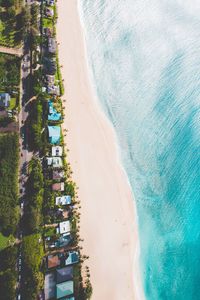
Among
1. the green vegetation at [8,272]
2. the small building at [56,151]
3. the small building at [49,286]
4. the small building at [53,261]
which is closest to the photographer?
the green vegetation at [8,272]

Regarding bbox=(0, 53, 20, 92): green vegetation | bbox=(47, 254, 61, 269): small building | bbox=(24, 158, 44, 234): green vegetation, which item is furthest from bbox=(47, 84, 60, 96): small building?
bbox=(47, 254, 61, 269): small building

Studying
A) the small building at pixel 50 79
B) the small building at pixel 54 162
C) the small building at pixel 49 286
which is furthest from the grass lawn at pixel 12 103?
the small building at pixel 49 286

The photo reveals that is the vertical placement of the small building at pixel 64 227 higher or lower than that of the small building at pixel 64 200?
lower

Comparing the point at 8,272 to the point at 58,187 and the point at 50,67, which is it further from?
the point at 50,67

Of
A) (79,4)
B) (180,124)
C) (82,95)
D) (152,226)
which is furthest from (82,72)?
(152,226)

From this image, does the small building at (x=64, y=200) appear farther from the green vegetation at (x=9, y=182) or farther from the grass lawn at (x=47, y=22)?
the grass lawn at (x=47, y=22)

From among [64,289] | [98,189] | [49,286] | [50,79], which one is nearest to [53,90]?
[50,79]

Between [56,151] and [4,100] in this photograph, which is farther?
[56,151]
